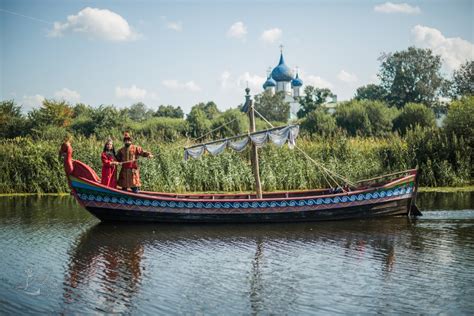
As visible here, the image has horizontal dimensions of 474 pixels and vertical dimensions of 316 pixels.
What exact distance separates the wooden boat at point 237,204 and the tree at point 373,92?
63413 mm

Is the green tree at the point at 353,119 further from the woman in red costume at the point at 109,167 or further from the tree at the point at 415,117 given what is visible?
the woman in red costume at the point at 109,167

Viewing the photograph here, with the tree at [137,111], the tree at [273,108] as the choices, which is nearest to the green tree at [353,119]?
the tree at [273,108]

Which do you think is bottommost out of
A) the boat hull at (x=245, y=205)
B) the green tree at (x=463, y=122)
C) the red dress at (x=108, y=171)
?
the boat hull at (x=245, y=205)

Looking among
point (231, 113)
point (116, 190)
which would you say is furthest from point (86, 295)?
point (231, 113)

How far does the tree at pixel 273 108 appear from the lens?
8000cm

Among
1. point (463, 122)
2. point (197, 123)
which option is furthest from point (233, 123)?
point (463, 122)

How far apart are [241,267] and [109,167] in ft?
24.9

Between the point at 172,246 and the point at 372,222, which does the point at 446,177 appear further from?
the point at 172,246

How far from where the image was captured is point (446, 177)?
88.9ft

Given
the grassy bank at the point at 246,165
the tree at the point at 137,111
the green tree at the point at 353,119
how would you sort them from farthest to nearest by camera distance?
the tree at the point at 137,111
the green tree at the point at 353,119
the grassy bank at the point at 246,165

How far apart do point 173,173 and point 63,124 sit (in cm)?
3415

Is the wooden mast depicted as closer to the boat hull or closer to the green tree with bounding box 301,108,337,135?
the boat hull

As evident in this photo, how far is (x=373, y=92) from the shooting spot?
281 ft

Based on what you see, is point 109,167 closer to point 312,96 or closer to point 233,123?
point 233,123
